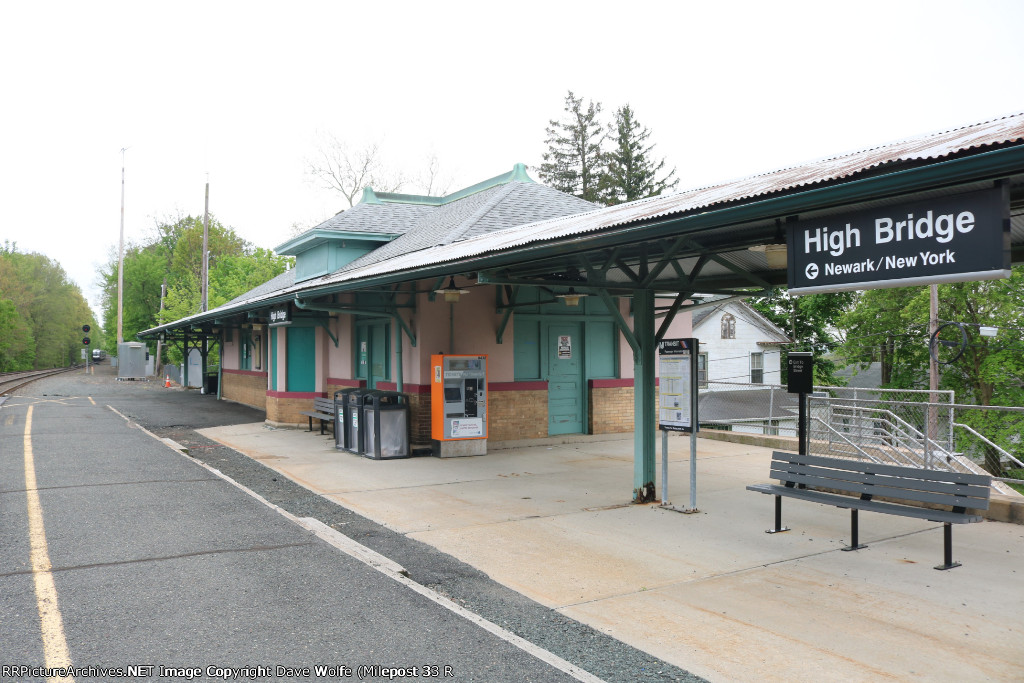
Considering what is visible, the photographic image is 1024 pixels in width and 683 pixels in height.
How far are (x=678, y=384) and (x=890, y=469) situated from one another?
8.43 ft

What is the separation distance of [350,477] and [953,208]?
8.86m

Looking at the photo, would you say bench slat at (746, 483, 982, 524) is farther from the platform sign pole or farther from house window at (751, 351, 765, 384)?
Result: house window at (751, 351, 765, 384)

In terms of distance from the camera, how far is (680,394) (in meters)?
8.99

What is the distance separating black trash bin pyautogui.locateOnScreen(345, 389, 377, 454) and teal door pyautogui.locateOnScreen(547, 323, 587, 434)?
12.5 ft

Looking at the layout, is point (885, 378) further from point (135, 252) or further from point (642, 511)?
point (135, 252)

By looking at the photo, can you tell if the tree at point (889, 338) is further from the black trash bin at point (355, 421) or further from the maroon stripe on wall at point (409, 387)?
the black trash bin at point (355, 421)

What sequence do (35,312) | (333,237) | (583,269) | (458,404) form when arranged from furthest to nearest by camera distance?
(35,312) < (333,237) < (458,404) < (583,269)

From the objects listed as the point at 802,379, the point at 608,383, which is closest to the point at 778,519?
the point at 802,379

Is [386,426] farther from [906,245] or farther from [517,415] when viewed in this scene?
[906,245]

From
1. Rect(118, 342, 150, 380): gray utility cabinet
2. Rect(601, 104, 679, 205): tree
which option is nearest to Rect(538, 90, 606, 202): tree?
Rect(601, 104, 679, 205): tree

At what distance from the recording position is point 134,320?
241 ft

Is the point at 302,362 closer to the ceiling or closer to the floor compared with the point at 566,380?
closer to the ceiling

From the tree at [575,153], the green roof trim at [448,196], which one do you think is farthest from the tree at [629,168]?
the green roof trim at [448,196]

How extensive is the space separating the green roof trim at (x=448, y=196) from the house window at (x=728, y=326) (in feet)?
53.8
